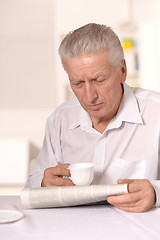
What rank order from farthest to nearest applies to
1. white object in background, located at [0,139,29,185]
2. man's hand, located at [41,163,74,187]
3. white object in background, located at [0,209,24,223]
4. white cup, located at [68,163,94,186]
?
white object in background, located at [0,139,29,185] → man's hand, located at [41,163,74,187] → white cup, located at [68,163,94,186] → white object in background, located at [0,209,24,223]

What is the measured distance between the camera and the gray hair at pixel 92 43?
1405mm

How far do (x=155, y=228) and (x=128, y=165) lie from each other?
0.58 m

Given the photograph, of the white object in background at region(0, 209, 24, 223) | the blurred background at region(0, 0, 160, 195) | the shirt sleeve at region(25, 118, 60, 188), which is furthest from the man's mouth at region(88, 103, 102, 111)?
the blurred background at region(0, 0, 160, 195)

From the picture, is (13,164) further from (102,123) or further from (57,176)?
(57,176)

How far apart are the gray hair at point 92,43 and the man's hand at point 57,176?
17.7 inches

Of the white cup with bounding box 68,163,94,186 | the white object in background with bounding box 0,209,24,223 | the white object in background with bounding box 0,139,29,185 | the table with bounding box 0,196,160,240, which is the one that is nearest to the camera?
the table with bounding box 0,196,160,240

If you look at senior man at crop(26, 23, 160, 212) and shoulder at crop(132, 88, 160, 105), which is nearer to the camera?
senior man at crop(26, 23, 160, 212)

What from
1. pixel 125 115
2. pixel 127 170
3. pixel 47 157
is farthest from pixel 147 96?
pixel 47 157

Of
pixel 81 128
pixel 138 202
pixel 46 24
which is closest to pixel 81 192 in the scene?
pixel 138 202

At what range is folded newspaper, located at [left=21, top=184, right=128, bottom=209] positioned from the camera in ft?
3.69

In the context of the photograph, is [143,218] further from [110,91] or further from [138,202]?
[110,91]

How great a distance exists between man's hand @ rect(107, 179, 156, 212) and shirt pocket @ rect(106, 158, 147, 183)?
372 millimetres

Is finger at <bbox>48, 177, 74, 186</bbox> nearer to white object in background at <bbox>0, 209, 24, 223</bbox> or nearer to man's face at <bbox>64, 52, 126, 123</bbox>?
white object in background at <bbox>0, 209, 24, 223</bbox>

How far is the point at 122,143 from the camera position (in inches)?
62.7
